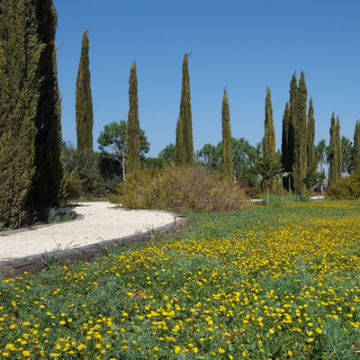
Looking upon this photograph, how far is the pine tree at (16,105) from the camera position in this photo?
27.1 feet

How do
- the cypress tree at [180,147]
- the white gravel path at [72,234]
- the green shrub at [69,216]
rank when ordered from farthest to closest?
the cypress tree at [180,147], the green shrub at [69,216], the white gravel path at [72,234]

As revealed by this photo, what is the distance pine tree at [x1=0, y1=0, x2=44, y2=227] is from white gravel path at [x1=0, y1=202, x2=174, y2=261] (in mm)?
964

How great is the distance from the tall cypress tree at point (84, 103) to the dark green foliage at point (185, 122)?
681cm

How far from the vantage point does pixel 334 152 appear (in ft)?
147

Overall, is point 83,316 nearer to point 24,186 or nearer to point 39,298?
point 39,298

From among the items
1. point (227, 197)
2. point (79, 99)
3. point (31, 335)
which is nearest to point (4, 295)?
point (31, 335)

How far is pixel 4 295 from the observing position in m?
3.85

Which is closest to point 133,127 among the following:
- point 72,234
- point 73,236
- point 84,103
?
point 84,103

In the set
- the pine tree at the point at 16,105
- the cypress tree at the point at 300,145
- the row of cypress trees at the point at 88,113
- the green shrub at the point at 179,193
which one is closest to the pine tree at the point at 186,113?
the row of cypress trees at the point at 88,113

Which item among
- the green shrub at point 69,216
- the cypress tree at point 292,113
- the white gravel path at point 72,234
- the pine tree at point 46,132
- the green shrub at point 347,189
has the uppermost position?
the cypress tree at point 292,113

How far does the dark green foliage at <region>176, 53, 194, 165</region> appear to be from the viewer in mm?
26766

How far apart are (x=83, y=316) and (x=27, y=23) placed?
8416 mm

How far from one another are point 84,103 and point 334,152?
33.8 metres

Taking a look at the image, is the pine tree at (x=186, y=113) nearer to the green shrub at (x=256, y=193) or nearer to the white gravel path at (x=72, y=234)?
the green shrub at (x=256, y=193)
